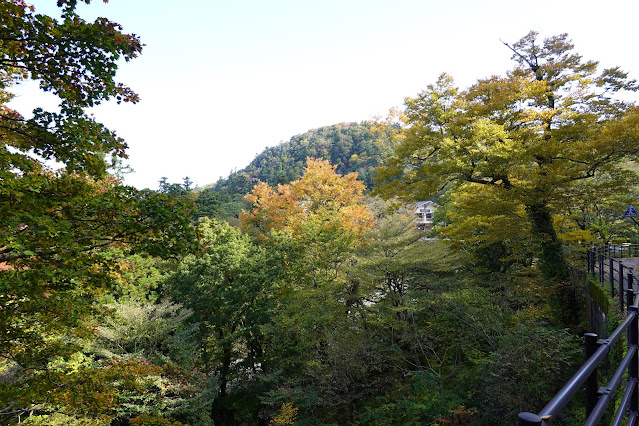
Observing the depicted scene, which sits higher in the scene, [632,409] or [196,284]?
[632,409]

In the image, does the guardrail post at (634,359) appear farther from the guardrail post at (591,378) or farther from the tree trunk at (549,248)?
the tree trunk at (549,248)

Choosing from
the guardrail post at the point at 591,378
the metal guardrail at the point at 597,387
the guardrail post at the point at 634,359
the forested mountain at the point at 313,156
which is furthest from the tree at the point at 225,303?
the forested mountain at the point at 313,156

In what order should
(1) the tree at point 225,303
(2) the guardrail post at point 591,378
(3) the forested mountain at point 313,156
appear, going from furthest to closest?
(3) the forested mountain at point 313,156, (1) the tree at point 225,303, (2) the guardrail post at point 591,378

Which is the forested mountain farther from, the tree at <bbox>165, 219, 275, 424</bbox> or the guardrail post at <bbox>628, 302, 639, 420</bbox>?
the guardrail post at <bbox>628, 302, 639, 420</bbox>

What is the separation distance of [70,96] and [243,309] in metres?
13.3

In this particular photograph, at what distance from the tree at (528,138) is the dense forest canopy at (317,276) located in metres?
0.07

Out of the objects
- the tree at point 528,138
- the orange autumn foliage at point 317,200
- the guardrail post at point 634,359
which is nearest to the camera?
the guardrail post at point 634,359

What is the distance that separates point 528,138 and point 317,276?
9280 millimetres

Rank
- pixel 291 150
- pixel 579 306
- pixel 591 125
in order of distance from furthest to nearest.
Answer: pixel 291 150
pixel 579 306
pixel 591 125

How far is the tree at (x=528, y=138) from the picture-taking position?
1076 centimetres

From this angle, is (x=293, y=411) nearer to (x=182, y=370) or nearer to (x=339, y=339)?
(x=339, y=339)

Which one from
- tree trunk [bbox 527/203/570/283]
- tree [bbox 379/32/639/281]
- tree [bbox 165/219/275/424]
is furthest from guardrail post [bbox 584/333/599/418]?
tree [bbox 165/219/275/424]

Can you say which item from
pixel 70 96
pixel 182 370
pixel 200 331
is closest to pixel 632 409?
pixel 70 96

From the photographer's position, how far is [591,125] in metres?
11.5
